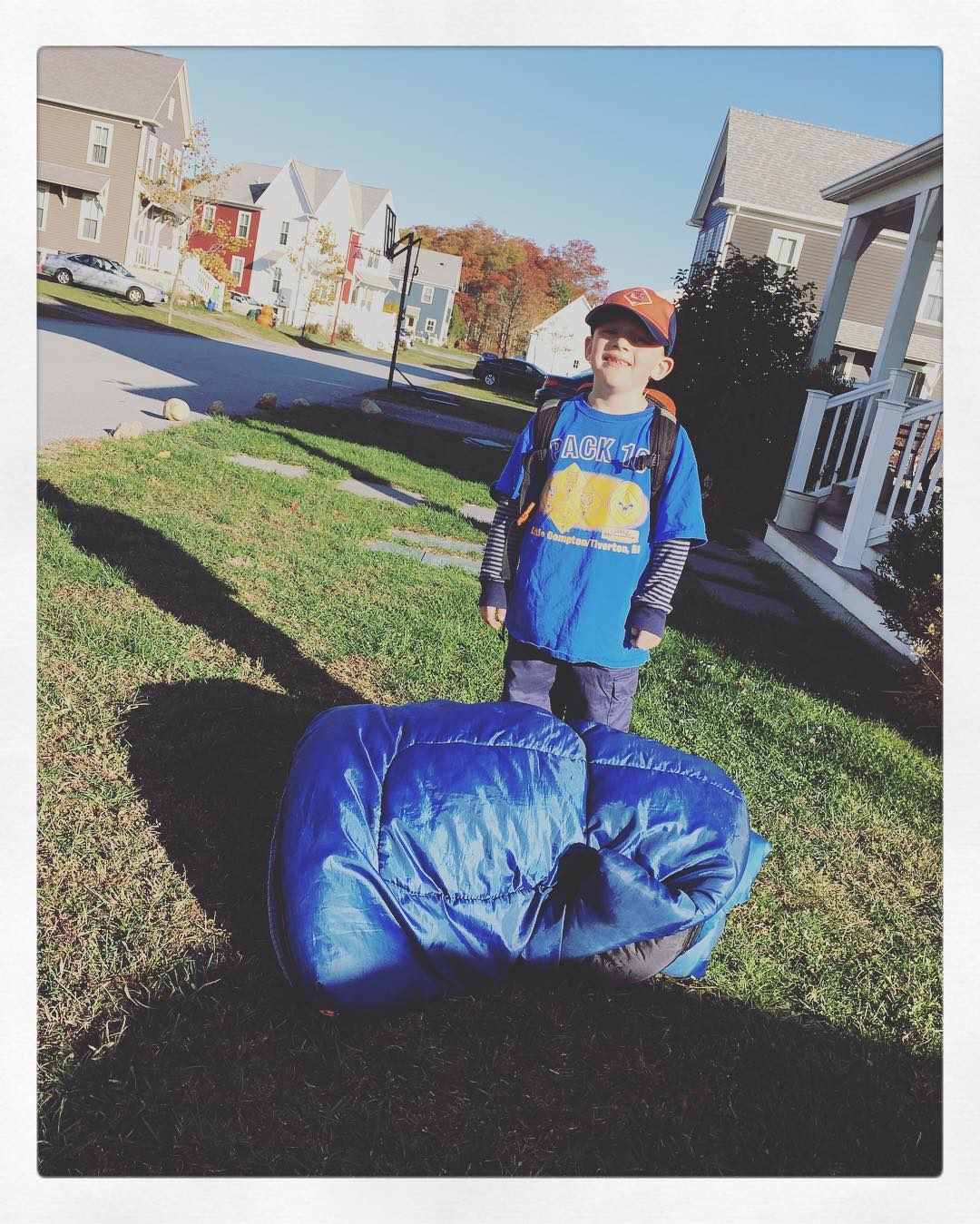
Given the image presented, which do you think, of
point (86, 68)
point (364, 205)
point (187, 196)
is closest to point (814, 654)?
point (86, 68)

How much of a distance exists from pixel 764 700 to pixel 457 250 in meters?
12.8

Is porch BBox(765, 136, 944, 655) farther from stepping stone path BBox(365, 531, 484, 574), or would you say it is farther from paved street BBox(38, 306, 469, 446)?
paved street BBox(38, 306, 469, 446)

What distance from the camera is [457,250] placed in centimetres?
1502

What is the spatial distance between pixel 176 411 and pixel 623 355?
6.96m

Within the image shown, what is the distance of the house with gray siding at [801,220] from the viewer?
50.7 ft

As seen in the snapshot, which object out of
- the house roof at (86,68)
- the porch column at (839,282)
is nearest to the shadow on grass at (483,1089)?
the house roof at (86,68)

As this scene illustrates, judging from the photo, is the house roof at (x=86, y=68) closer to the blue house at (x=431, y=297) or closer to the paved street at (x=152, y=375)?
the paved street at (x=152, y=375)

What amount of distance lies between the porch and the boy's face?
303cm

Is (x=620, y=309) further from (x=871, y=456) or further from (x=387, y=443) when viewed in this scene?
(x=387, y=443)

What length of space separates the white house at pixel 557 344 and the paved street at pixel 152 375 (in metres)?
4.03

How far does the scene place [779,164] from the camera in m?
17.3
